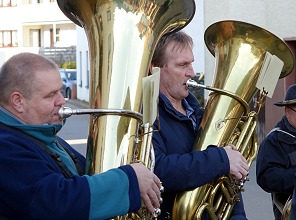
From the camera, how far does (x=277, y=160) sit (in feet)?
14.1

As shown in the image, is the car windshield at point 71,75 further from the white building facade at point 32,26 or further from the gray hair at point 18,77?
the gray hair at point 18,77

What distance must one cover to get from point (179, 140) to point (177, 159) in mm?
200

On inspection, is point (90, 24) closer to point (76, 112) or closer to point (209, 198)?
point (76, 112)

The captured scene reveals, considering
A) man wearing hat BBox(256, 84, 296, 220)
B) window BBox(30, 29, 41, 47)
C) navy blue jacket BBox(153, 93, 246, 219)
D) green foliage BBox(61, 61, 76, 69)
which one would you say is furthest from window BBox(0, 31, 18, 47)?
navy blue jacket BBox(153, 93, 246, 219)

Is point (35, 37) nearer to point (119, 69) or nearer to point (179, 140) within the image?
point (179, 140)

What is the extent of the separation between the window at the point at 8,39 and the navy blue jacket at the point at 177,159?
143 ft

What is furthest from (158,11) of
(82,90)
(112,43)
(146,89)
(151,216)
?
(82,90)

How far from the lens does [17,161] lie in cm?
244

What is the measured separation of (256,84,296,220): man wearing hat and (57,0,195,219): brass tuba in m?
1.35

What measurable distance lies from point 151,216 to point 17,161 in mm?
649

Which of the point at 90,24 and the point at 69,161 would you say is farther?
the point at 90,24

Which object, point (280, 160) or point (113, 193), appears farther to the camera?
point (280, 160)

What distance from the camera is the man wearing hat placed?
4242 mm

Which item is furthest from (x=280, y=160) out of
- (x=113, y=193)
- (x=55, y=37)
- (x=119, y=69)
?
(x=55, y=37)
